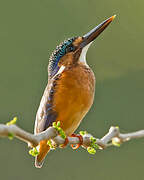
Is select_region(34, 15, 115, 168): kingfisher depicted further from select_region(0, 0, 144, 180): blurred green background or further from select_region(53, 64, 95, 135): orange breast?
select_region(0, 0, 144, 180): blurred green background

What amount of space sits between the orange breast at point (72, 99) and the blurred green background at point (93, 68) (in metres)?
1.96

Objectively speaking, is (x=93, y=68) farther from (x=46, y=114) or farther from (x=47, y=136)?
(x=47, y=136)

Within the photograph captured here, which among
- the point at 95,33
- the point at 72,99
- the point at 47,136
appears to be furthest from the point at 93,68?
the point at 47,136

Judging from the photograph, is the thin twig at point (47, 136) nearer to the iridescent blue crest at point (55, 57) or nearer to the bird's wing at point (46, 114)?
the bird's wing at point (46, 114)

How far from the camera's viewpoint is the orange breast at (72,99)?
2.28 m

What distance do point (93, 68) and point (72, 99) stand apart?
3.27 metres

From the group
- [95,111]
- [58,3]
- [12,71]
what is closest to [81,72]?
[95,111]

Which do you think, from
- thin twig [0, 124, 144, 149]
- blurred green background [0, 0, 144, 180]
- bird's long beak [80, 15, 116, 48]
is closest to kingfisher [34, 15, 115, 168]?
bird's long beak [80, 15, 116, 48]

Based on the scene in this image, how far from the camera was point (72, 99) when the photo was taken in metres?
2.31

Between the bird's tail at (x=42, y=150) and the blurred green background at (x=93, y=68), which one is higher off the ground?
the blurred green background at (x=93, y=68)

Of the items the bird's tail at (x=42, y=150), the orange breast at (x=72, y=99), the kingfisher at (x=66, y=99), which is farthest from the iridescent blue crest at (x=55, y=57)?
the bird's tail at (x=42, y=150)

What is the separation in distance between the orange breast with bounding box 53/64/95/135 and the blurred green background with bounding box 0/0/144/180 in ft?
6.45

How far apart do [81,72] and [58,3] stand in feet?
11.8

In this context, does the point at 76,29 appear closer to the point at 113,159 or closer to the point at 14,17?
the point at 14,17
